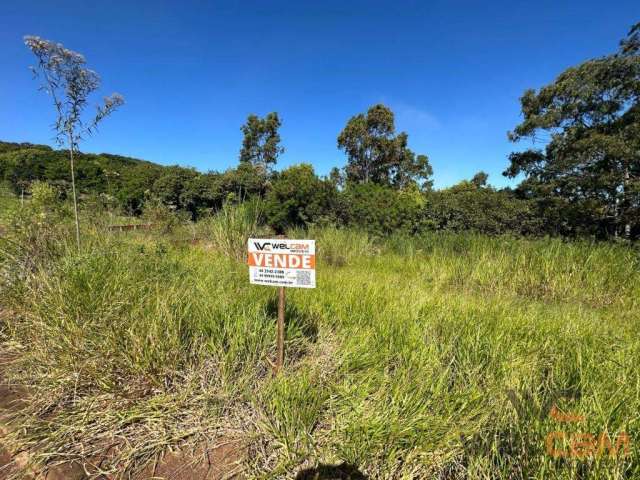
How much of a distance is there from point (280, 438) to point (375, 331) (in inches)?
49.2

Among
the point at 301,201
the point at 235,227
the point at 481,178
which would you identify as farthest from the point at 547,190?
the point at 481,178

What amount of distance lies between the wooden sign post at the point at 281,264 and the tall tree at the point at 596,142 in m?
11.9

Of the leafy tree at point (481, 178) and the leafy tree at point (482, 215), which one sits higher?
the leafy tree at point (481, 178)

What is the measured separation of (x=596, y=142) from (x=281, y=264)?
1298cm

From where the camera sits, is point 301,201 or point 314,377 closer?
point 314,377

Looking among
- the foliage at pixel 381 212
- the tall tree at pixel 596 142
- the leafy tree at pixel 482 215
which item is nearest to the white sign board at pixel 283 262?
the foliage at pixel 381 212

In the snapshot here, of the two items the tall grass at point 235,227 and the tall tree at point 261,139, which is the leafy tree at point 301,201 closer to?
the tall grass at point 235,227

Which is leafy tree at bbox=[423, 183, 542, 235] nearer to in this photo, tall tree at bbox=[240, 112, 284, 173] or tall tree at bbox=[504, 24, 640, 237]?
tall tree at bbox=[504, 24, 640, 237]

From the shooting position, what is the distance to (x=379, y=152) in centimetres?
2397

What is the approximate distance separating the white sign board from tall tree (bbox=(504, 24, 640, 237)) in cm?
1186

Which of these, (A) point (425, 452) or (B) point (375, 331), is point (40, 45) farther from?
(A) point (425, 452)

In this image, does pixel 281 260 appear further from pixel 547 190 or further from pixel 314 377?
pixel 547 190

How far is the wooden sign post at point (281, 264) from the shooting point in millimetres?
1860

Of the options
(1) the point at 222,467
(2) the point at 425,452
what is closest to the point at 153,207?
(1) the point at 222,467
